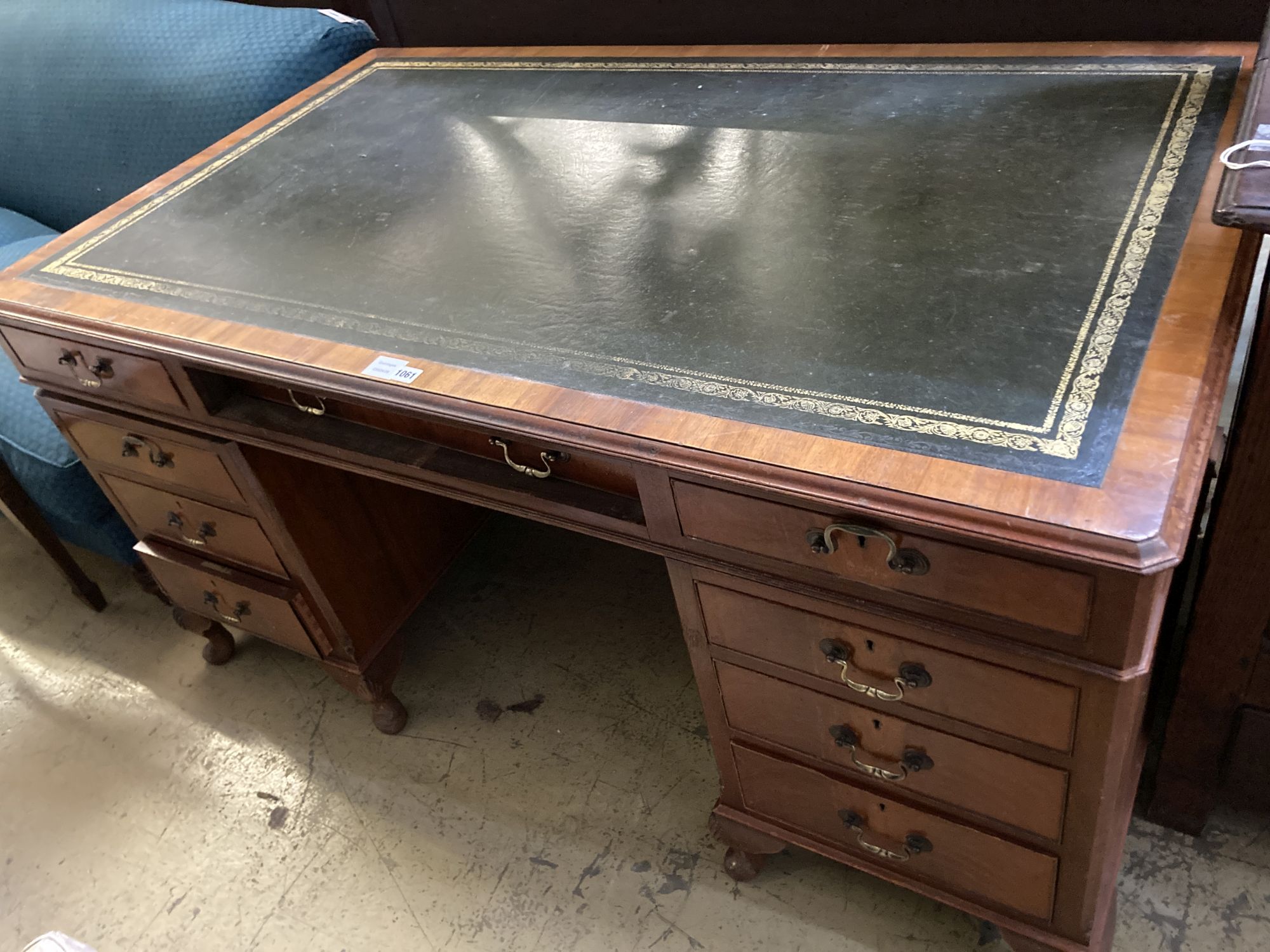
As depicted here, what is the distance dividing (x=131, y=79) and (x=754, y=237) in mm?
1531

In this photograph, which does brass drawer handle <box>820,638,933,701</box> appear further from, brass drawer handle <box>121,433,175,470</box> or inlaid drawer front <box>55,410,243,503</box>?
brass drawer handle <box>121,433,175,470</box>

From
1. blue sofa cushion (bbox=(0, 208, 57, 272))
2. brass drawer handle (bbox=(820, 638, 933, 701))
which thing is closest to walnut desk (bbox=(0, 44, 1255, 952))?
brass drawer handle (bbox=(820, 638, 933, 701))

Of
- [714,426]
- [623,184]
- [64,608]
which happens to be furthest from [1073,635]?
[64,608]

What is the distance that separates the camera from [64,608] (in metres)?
2.15

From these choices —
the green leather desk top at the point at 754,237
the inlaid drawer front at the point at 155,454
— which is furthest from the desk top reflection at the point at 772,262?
the inlaid drawer front at the point at 155,454

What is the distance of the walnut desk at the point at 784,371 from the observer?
828mm

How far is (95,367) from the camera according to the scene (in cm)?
133

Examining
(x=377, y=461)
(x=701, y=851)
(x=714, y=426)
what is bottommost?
(x=701, y=851)

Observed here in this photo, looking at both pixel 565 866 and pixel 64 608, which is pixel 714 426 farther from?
pixel 64 608

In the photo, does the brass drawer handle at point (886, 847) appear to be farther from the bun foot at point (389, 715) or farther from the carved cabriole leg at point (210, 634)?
the carved cabriole leg at point (210, 634)

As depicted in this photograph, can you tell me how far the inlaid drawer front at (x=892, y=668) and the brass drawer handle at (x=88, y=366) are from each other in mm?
858

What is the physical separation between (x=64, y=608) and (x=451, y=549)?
3.09 ft

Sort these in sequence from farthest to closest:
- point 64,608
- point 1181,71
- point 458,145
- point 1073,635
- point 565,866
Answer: point 64,608 → point 565,866 → point 458,145 → point 1181,71 → point 1073,635

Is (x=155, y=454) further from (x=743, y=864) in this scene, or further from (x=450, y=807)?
(x=743, y=864)
